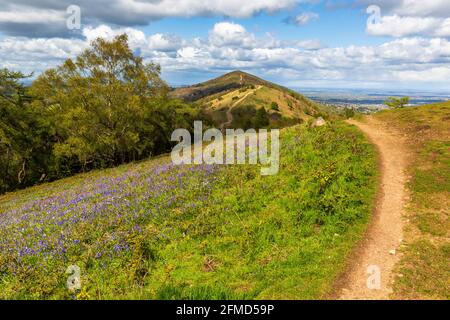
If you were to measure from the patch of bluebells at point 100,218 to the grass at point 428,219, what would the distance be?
926cm

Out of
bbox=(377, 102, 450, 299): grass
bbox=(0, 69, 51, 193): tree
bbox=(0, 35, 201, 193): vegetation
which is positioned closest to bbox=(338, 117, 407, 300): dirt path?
bbox=(377, 102, 450, 299): grass

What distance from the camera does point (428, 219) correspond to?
1286cm

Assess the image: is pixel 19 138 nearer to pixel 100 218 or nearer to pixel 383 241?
pixel 100 218

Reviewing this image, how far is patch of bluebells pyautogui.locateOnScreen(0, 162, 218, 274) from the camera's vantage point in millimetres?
12211

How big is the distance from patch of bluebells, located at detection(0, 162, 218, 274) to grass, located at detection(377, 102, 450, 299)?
9.26 metres

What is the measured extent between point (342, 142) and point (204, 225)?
13323mm

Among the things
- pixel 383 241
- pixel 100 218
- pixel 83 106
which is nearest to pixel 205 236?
pixel 100 218

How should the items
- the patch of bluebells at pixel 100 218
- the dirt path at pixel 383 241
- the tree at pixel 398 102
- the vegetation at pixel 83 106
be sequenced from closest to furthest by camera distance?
the dirt path at pixel 383 241 → the patch of bluebells at pixel 100 218 → the vegetation at pixel 83 106 → the tree at pixel 398 102

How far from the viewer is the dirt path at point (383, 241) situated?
9.09m

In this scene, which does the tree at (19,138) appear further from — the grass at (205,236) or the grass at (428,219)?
the grass at (428,219)

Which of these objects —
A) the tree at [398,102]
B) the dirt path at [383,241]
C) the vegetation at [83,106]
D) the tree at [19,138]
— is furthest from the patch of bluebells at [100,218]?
the tree at [398,102]
